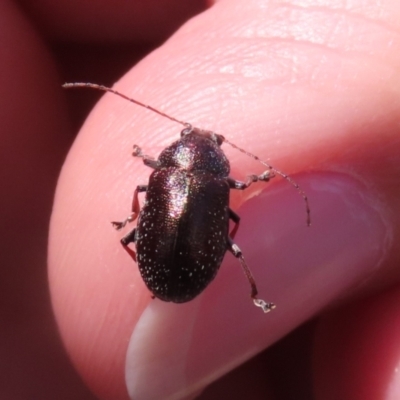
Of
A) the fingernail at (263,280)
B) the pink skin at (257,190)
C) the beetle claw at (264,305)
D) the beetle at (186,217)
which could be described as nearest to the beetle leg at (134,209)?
the beetle at (186,217)

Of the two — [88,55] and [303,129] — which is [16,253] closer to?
[88,55]

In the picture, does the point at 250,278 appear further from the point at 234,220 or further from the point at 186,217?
the point at 186,217

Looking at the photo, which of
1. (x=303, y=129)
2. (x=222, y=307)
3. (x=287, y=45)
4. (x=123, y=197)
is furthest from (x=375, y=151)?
(x=123, y=197)

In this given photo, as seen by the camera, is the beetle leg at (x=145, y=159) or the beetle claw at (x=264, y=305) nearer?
the beetle claw at (x=264, y=305)

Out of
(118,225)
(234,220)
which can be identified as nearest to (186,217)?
(234,220)

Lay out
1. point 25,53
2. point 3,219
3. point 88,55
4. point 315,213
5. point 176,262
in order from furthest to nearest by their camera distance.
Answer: point 88,55 → point 25,53 → point 3,219 → point 315,213 → point 176,262

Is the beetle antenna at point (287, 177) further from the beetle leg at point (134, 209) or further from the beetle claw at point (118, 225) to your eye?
the beetle claw at point (118, 225)
